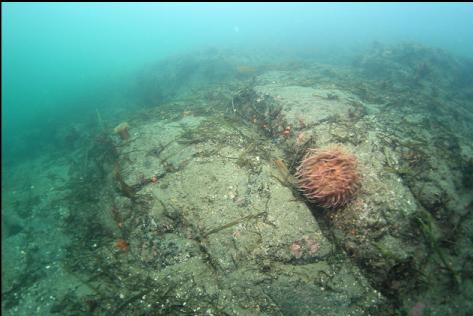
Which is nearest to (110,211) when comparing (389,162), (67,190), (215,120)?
(67,190)

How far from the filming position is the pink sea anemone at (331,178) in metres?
4.42

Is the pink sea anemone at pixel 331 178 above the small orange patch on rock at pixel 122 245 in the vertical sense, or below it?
above

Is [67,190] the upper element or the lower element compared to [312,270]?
lower

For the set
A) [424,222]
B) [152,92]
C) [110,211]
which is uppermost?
[424,222]

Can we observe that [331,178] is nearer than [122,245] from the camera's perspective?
Yes

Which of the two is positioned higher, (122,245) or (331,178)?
(331,178)

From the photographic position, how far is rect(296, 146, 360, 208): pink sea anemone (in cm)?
442

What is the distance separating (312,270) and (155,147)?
172 inches

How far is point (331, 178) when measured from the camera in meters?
4.44

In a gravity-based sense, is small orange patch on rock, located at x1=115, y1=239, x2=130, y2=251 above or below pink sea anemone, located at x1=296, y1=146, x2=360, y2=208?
below

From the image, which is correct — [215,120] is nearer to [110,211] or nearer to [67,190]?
[110,211]

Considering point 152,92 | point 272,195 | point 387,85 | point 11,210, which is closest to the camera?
point 272,195

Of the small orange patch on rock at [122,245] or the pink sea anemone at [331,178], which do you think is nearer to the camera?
the pink sea anemone at [331,178]

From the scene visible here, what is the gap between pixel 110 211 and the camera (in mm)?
5773
